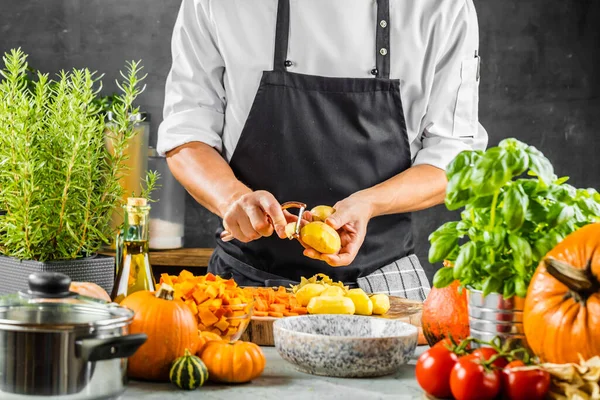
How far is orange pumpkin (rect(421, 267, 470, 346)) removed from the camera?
1358 mm

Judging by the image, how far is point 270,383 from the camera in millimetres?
1255

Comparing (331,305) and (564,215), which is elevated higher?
(564,215)

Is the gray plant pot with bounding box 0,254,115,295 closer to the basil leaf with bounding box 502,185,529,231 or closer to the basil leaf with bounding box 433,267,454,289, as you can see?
the basil leaf with bounding box 433,267,454,289

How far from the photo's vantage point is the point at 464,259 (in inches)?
46.9

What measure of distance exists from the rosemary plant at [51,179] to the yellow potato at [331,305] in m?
0.46

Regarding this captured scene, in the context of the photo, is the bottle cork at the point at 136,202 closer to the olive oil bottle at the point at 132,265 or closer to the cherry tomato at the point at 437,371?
the olive oil bottle at the point at 132,265

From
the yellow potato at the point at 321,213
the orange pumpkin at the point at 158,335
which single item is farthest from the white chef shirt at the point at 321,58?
the orange pumpkin at the point at 158,335

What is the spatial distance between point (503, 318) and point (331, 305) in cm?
44

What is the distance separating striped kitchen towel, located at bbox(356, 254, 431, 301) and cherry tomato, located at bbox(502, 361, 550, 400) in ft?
3.75

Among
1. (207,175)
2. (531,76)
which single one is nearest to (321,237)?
(207,175)

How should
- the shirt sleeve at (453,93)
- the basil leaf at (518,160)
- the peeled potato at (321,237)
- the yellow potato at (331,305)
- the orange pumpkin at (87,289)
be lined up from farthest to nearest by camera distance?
1. the shirt sleeve at (453,93)
2. the peeled potato at (321,237)
3. the yellow potato at (331,305)
4. the orange pumpkin at (87,289)
5. the basil leaf at (518,160)

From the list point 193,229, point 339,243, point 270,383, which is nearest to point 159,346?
point 270,383

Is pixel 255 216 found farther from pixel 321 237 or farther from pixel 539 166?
pixel 539 166

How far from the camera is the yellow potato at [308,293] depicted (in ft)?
5.47
